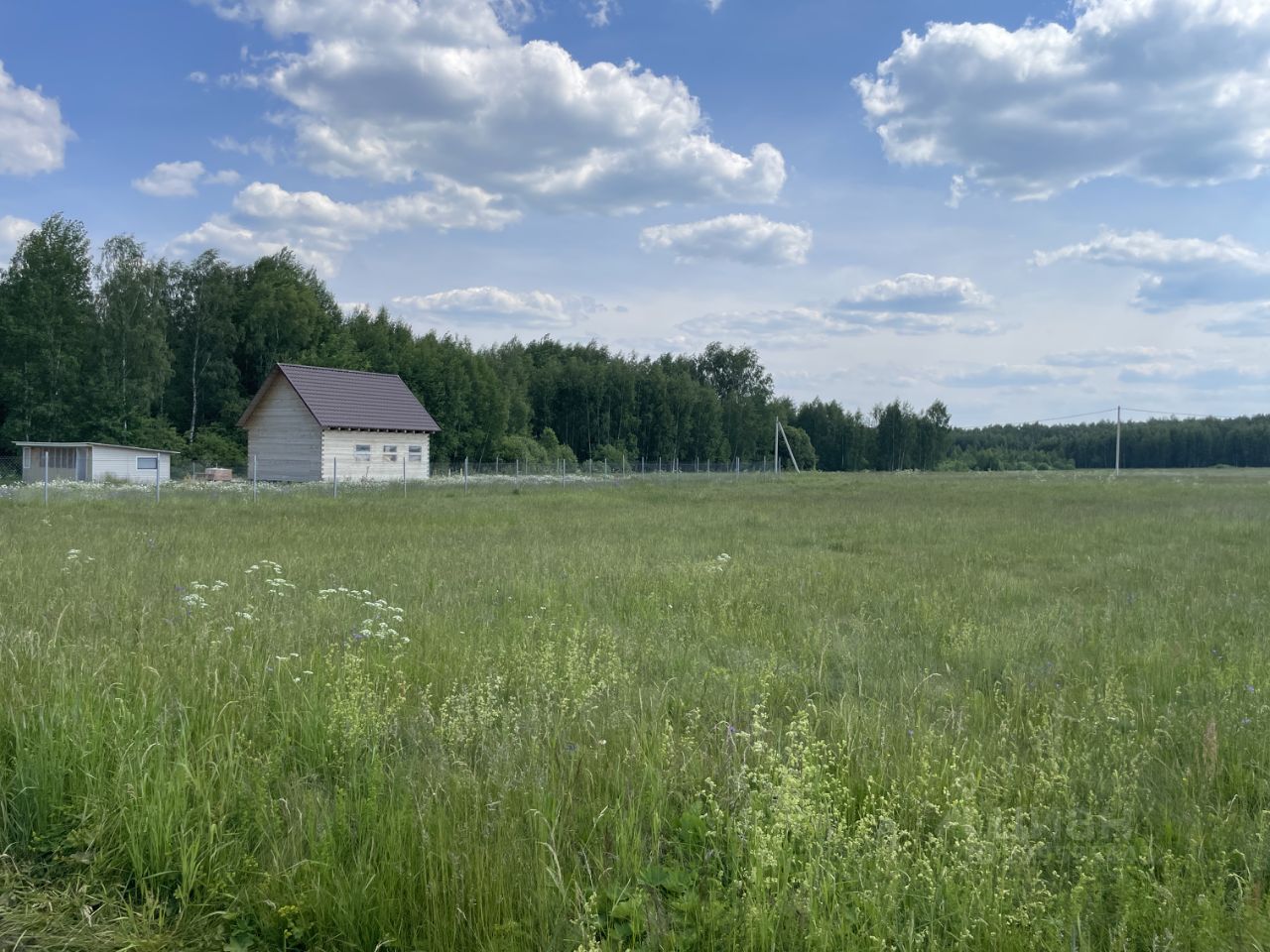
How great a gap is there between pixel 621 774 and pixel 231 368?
182 feet

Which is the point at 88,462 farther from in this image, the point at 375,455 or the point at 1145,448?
the point at 1145,448

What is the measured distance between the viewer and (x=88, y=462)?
3375 centimetres

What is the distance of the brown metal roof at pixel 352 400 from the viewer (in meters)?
38.7

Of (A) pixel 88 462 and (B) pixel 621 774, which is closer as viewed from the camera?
A: (B) pixel 621 774

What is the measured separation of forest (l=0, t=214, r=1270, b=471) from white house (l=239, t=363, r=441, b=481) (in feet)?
29.3

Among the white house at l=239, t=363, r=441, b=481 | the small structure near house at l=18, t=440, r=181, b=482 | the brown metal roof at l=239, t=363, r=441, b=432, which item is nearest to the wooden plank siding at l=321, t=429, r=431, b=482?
the white house at l=239, t=363, r=441, b=481

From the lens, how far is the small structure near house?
111ft

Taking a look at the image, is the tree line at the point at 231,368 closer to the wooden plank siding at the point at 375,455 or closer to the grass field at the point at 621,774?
the wooden plank siding at the point at 375,455

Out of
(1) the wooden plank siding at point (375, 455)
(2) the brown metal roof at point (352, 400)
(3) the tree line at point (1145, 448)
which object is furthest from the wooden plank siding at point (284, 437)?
(3) the tree line at point (1145, 448)

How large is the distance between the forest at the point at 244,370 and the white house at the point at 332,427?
894 centimetres

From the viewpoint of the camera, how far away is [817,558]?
11.8 metres

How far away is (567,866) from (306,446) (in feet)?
130

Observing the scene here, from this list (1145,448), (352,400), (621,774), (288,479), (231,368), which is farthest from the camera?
(1145,448)

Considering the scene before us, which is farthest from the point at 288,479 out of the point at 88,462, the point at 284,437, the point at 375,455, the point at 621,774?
the point at 621,774
